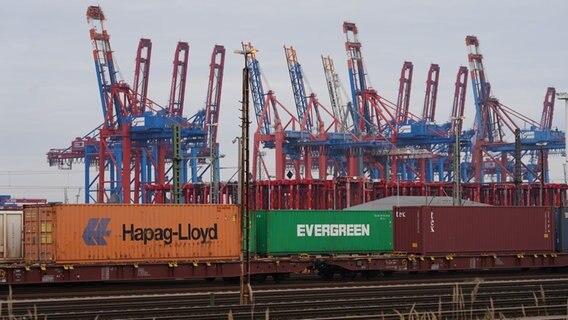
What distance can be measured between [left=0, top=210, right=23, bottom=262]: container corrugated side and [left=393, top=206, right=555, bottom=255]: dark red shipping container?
52.5 ft

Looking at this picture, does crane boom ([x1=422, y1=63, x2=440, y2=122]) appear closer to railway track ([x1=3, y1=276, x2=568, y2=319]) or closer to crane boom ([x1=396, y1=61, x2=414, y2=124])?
crane boom ([x1=396, y1=61, x2=414, y2=124])

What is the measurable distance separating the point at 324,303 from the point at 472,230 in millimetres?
17310

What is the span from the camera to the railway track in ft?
91.6

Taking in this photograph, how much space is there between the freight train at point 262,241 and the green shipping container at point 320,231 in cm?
4

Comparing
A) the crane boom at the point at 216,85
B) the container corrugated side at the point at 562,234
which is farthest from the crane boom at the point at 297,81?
the container corrugated side at the point at 562,234

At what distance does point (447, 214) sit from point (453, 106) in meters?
127

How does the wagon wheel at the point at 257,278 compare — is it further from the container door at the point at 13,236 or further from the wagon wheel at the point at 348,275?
the container door at the point at 13,236

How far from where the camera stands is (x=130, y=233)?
3969 centimetres

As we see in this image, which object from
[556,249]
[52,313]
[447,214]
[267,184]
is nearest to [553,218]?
[556,249]

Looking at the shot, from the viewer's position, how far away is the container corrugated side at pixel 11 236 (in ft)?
126

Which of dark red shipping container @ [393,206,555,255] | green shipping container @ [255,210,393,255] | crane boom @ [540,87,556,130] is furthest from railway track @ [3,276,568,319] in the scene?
crane boom @ [540,87,556,130]

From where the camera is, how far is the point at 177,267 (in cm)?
4056

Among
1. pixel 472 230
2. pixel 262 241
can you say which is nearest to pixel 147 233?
pixel 262 241

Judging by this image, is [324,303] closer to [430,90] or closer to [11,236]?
[11,236]
